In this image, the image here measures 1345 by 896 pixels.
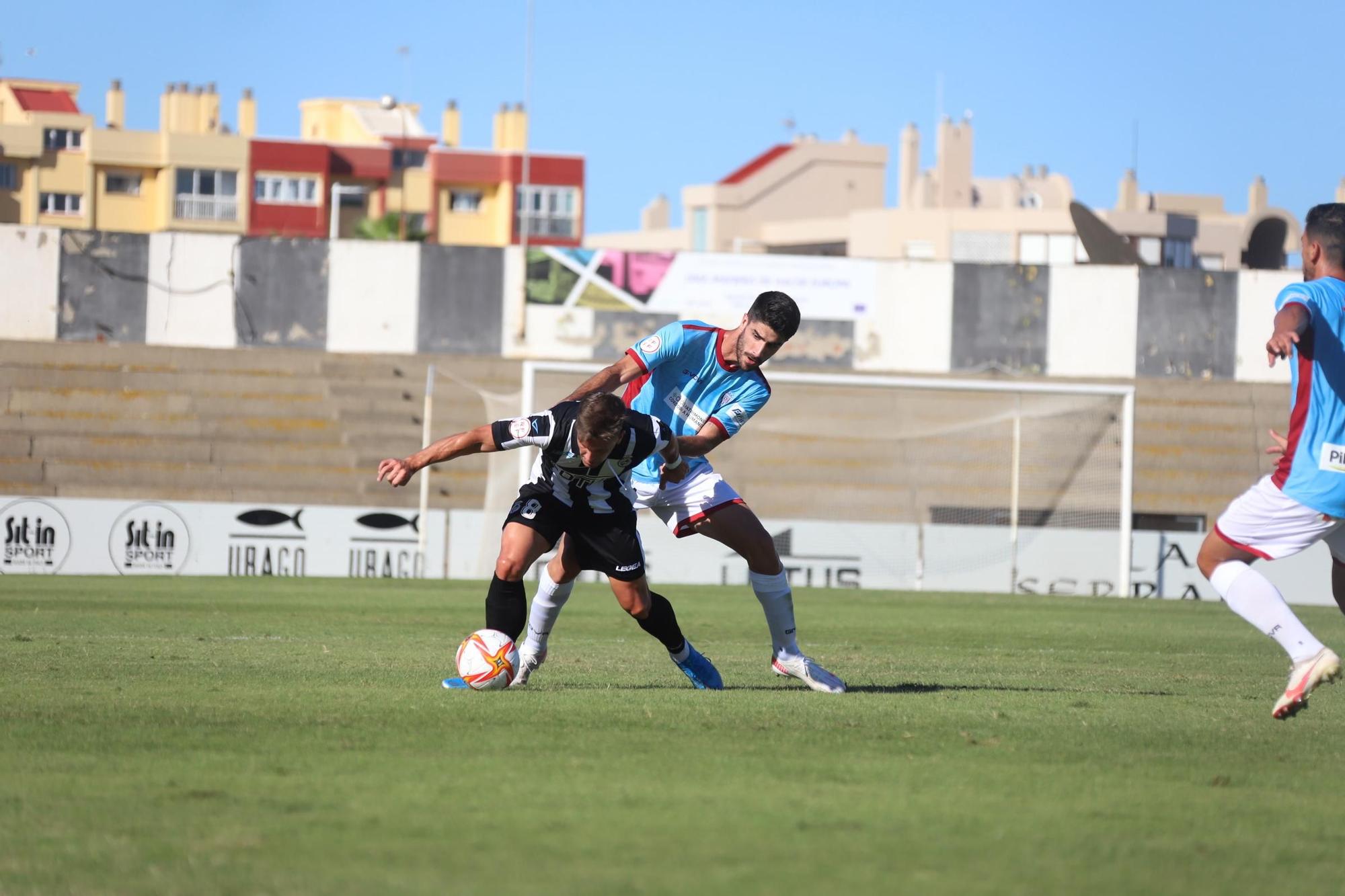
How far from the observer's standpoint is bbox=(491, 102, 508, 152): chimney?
246ft

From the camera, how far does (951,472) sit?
25.2 meters

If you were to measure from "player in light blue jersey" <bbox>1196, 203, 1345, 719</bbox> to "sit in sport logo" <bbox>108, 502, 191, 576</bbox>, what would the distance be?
19.5 metres

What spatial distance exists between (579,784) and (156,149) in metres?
67.0

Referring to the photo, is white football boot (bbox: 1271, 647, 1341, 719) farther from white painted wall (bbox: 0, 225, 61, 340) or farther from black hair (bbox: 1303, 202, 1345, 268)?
white painted wall (bbox: 0, 225, 61, 340)

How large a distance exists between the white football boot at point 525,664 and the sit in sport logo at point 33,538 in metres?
17.6

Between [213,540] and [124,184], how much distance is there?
47.2 m

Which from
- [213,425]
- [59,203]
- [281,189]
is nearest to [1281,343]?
[213,425]

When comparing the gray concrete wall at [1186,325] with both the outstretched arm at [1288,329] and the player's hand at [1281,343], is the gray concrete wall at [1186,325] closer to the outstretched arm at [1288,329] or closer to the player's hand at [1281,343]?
the outstretched arm at [1288,329]

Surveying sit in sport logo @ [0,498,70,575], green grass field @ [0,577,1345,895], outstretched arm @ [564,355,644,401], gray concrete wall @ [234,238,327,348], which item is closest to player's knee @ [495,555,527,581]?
green grass field @ [0,577,1345,895]

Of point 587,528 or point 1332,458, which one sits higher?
point 1332,458

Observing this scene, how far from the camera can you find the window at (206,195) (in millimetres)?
67250

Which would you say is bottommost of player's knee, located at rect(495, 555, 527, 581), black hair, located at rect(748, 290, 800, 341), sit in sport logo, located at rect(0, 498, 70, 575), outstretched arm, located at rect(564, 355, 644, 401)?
sit in sport logo, located at rect(0, 498, 70, 575)

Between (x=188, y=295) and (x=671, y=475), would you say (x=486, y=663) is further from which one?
(x=188, y=295)

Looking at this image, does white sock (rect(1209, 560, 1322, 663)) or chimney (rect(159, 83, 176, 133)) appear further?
chimney (rect(159, 83, 176, 133))
